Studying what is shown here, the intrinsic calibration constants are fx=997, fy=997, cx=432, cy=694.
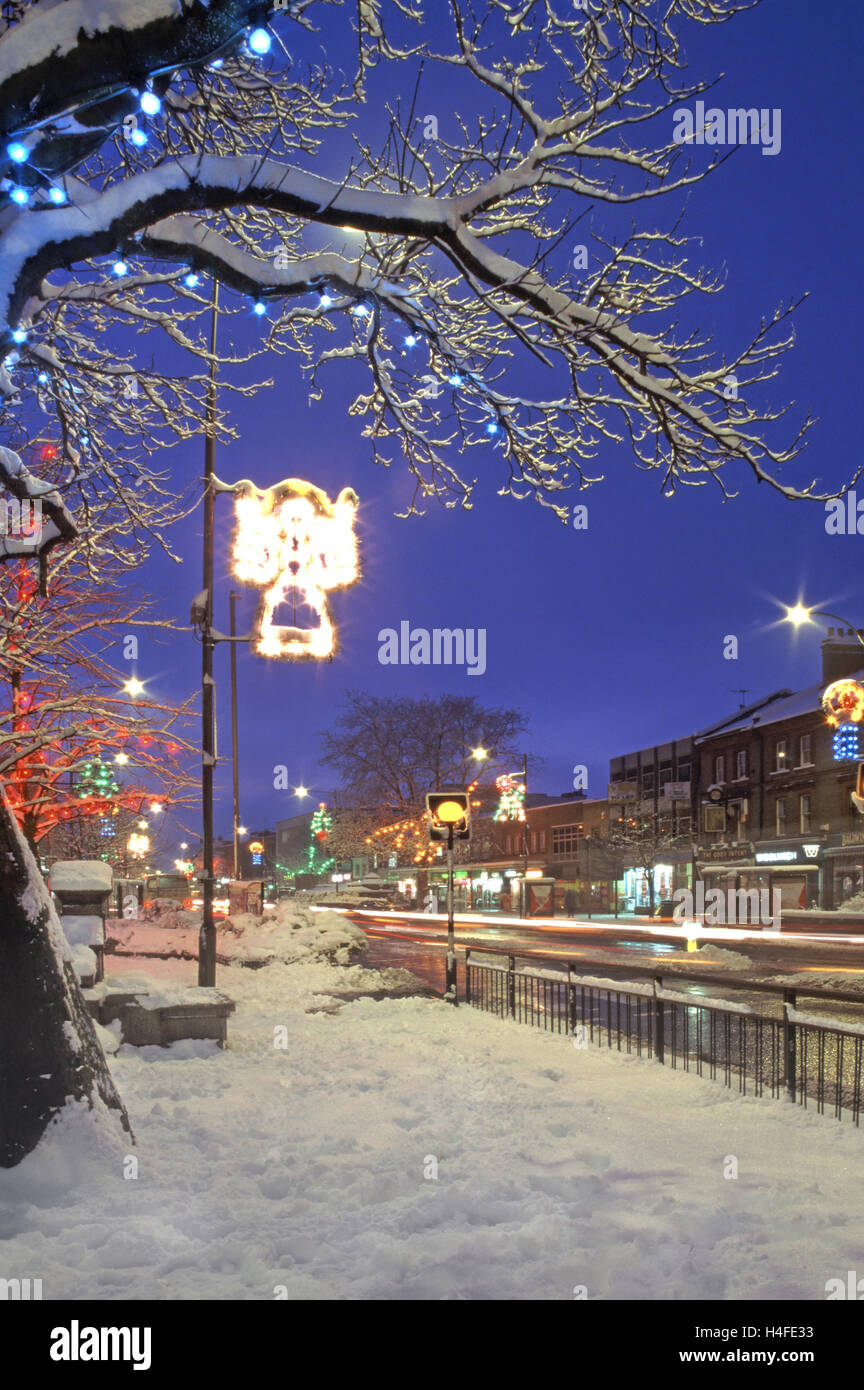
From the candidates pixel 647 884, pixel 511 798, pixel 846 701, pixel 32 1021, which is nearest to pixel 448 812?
pixel 32 1021

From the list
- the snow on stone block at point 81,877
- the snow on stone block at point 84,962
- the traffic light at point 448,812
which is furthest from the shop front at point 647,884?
the snow on stone block at point 84,962

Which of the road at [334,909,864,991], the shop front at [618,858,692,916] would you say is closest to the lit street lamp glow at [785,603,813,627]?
the road at [334,909,864,991]

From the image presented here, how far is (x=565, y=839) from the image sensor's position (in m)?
76.5

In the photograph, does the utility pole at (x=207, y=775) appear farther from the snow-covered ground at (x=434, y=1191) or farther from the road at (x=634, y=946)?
the snow-covered ground at (x=434, y=1191)

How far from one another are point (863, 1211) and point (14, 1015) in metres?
4.55

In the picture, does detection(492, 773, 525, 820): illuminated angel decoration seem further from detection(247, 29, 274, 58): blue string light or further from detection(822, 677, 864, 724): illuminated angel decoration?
detection(247, 29, 274, 58): blue string light

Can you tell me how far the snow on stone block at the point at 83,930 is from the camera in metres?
11.4

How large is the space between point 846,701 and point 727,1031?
24.5 m

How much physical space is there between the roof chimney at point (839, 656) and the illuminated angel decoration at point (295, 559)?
37.4 m

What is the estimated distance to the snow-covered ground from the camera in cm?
420

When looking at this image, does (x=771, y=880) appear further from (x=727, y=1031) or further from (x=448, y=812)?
(x=727, y=1031)

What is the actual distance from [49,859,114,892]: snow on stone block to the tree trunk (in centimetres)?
660

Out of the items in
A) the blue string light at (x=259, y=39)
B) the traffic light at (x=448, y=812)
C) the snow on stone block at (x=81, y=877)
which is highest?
the blue string light at (x=259, y=39)

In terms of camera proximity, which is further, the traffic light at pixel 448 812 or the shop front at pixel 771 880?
the shop front at pixel 771 880
